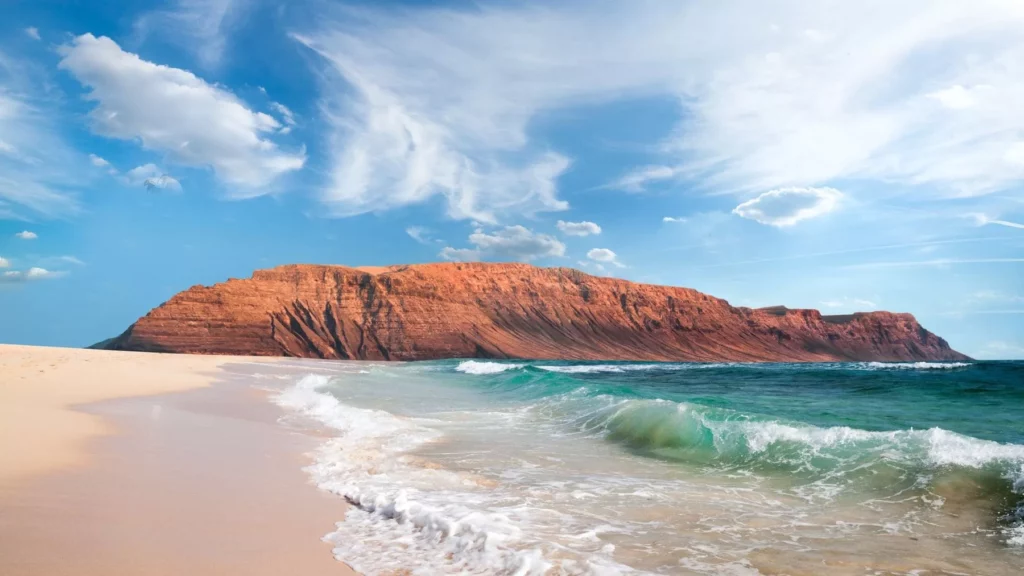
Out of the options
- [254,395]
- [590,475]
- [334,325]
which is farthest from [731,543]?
[334,325]

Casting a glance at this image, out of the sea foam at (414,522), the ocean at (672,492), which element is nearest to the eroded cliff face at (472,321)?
the ocean at (672,492)

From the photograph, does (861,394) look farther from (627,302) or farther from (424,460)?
(627,302)

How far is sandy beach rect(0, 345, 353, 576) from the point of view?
2.90 meters

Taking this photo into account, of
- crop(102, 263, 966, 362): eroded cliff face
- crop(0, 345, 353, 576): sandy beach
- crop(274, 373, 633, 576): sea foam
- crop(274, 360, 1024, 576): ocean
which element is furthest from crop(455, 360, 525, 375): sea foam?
crop(102, 263, 966, 362): eroded cliff face

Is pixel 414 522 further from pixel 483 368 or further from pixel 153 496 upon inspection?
pixel 483 368

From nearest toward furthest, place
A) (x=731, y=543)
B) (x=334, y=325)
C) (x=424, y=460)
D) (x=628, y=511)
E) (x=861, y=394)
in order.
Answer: (x=731, y=543) < (x=628, y=511) < (x=424, y=460) < (x=861, y=394) < (x=334, y=325)

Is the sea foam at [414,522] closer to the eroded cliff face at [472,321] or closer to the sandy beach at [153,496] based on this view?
the sandy beach at [153,496]

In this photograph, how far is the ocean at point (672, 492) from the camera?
3344mm

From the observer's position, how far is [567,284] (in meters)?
72.2

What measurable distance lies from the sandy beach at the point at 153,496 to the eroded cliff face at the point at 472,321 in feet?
156

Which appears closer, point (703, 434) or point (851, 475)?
point (851, 475)

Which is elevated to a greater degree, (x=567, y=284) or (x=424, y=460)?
(x=567, y=284)

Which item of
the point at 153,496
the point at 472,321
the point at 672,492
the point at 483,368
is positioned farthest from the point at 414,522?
the point at 472,321

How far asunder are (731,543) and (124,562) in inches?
132
